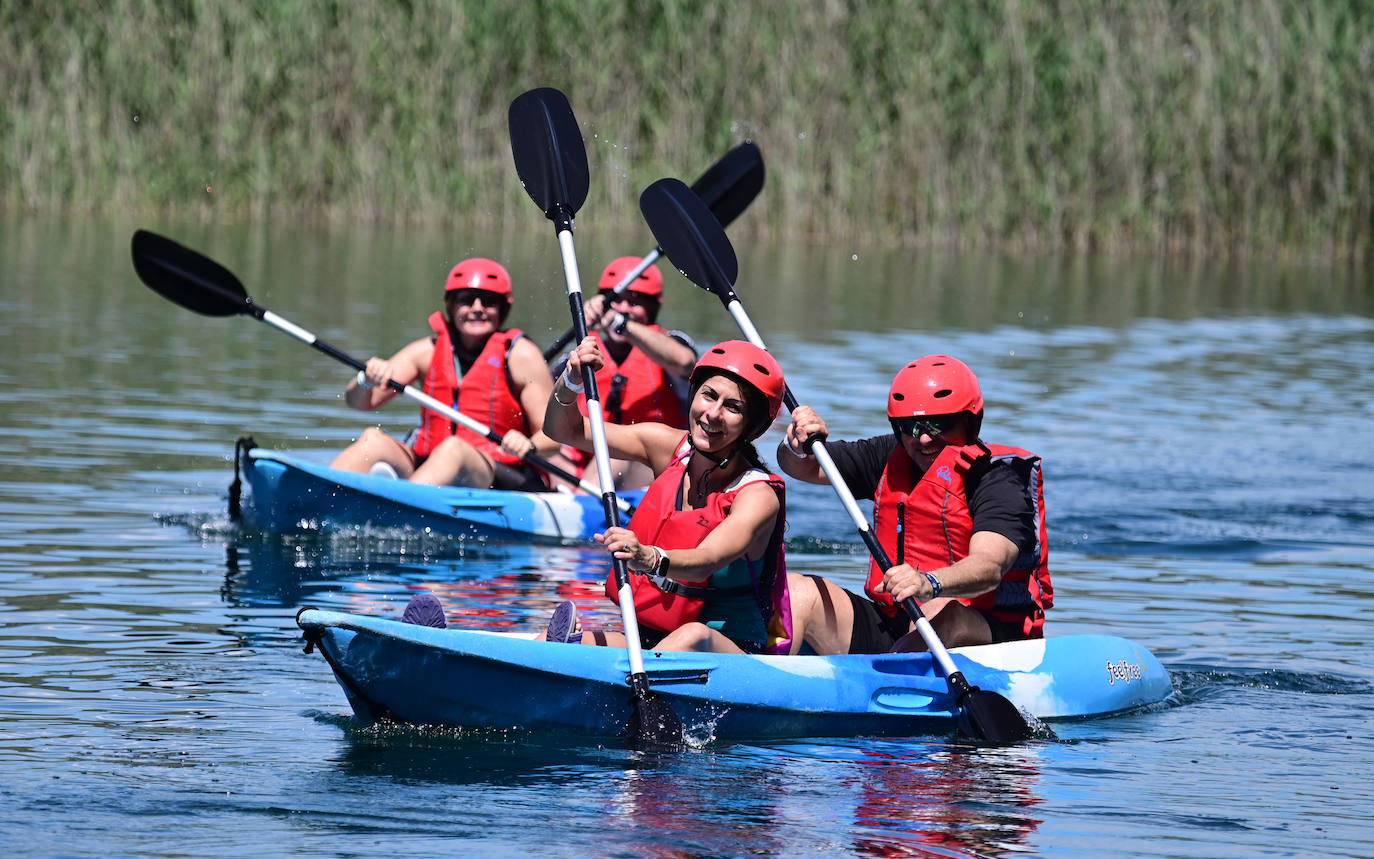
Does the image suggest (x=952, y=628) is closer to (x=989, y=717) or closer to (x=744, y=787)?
Result: (x=989, y=717)

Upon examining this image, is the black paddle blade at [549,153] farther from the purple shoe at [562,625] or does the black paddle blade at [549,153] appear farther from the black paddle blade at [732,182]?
the black paddle blade at [732,182]

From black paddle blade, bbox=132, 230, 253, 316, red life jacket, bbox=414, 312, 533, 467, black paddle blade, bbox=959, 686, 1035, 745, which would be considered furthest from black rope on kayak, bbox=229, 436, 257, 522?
black paddle blade, bbox=959, 686, 1035, 745

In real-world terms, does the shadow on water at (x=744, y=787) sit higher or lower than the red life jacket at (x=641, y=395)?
lower

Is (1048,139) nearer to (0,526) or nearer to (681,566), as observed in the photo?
(0,526)

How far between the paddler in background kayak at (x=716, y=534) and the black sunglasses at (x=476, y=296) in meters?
3.48

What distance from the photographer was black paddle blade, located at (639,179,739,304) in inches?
304

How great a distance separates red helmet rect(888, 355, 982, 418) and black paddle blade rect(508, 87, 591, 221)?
5.86 feet

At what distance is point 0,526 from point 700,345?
761 cm

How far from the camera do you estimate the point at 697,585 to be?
20.0ft

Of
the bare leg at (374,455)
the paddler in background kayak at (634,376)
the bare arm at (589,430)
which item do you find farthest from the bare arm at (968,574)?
the bare leg at (374,455)

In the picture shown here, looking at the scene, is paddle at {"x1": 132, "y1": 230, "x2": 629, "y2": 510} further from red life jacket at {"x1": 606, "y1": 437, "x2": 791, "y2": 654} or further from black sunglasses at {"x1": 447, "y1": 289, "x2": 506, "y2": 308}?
red life jacket at {"x1": 606, "y1": 437, "x2": 791, "y2": 654}

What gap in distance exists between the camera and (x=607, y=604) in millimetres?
8164

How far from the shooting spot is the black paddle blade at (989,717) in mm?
6250

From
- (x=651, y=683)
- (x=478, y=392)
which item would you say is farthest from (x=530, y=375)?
(x=651, y=683)
